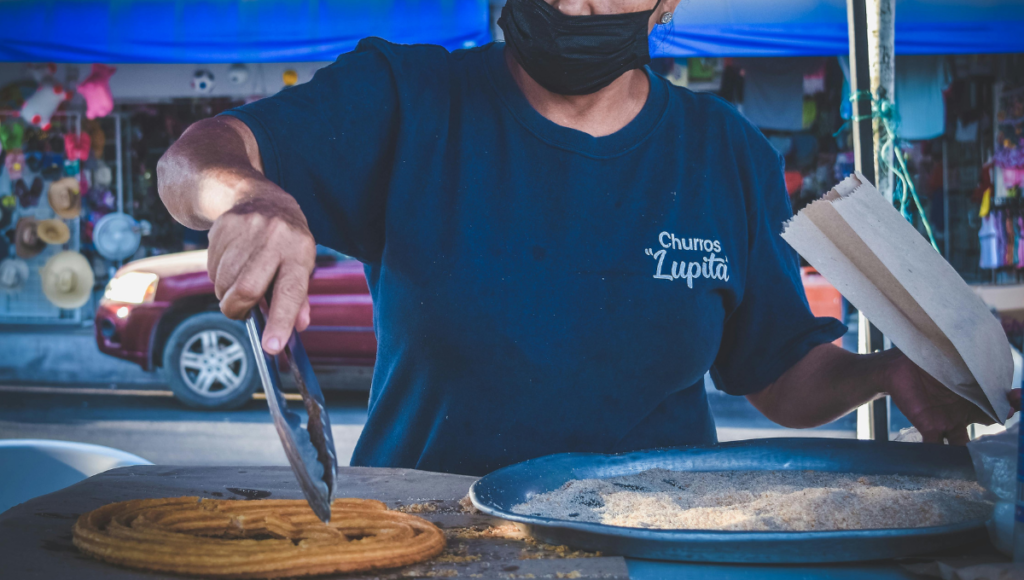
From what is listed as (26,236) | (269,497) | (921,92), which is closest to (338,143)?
(269,497)

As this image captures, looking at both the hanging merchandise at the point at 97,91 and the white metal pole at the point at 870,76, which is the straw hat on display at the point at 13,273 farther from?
the white metal pole at the point at 870,76

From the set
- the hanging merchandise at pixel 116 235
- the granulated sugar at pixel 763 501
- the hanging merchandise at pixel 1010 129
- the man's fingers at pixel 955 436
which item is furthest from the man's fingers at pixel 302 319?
the hanging merchandise at pixel 116 235

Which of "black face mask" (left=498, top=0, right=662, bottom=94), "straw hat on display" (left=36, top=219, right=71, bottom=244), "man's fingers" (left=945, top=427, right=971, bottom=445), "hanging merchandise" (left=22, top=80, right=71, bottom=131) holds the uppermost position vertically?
"hanging merchandise" (left=22, top=80, right=71, bottom=131)

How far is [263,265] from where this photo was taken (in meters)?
0.88

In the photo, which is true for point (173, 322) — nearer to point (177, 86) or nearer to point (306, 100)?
point (177, 86)

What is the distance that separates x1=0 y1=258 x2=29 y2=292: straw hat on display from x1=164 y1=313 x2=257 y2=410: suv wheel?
4.22 meters

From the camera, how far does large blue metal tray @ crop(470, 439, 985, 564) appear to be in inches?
34.6

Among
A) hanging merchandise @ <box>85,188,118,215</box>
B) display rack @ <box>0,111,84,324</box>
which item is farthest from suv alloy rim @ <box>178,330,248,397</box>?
display rack @ <box>0,111,84,324</box>

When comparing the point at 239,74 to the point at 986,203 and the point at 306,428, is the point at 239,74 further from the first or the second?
the point at 306,428

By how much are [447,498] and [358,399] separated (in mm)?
5909

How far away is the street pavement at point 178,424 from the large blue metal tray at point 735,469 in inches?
159

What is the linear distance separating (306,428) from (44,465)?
1.93 m

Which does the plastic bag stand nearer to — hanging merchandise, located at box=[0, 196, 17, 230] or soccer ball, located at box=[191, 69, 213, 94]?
soccer ball, located at box=[191, 69, 213, 94]

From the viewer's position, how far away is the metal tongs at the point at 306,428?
0.82m
